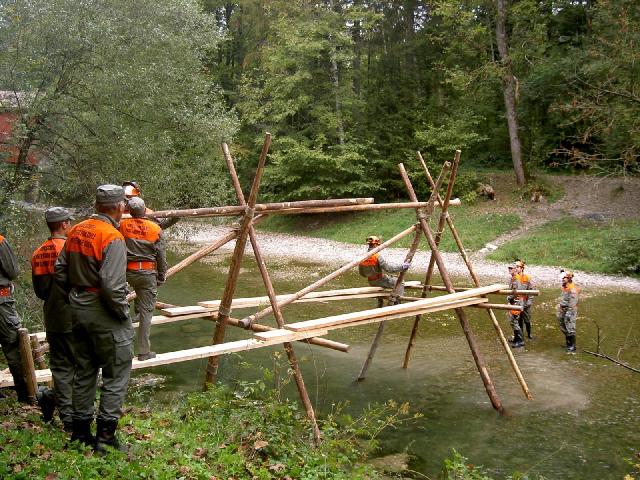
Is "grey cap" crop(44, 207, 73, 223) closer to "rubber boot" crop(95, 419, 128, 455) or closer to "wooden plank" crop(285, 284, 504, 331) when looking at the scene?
"rubber boot" crop(95, 419, 128, 455)

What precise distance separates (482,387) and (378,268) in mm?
2690

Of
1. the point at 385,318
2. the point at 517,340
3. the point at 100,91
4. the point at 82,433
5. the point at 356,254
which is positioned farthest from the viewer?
the point at 356,254

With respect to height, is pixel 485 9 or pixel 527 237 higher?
pixel 485 9

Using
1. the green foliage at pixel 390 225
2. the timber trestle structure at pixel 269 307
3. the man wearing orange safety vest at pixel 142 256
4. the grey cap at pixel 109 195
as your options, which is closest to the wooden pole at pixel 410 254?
the timber trestle structure at pixel 269 307

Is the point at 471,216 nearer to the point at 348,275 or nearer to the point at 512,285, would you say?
the point at 348,275

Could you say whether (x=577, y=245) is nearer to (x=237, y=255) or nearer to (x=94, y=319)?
(x=237, y=255)

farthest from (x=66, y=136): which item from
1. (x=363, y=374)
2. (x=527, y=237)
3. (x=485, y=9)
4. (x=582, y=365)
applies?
(x=485, y=9)

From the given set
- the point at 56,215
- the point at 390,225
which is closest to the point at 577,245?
Answer: the point at 390,225

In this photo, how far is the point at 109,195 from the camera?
518cm

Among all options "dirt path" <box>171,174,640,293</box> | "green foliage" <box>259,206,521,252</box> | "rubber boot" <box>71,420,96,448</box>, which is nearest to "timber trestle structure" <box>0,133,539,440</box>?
"rubber boot" <box>71,420,96,448</box>

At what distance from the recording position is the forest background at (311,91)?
13.2m

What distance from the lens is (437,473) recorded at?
736cm

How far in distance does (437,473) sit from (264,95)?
27874 millimetres

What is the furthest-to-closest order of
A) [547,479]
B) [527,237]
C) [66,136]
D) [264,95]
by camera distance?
[264,95], [527,237], [66,136], [547,479]
